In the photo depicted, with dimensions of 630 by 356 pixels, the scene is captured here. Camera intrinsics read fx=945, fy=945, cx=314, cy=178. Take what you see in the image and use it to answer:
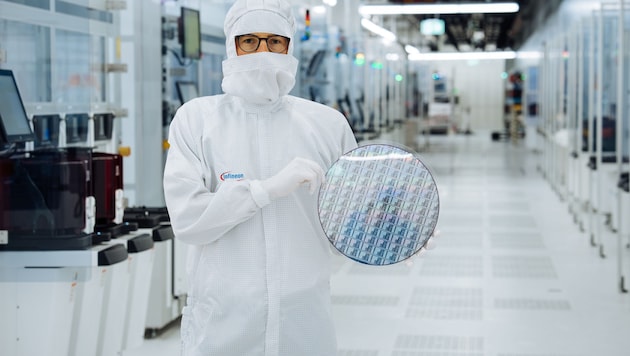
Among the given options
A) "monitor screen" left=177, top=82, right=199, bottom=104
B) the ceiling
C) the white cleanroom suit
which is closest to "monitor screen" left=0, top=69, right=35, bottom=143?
the white cleanroom suit

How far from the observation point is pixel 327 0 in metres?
10.2

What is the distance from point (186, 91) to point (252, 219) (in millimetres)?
4319

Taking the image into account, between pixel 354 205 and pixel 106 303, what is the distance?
2.11 metres

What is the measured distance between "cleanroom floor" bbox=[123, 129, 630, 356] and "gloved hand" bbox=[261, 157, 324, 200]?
0.35 meters

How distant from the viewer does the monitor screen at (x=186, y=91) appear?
6414 millimetres

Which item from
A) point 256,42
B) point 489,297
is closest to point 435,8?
point 489,297

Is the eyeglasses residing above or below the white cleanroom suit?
above

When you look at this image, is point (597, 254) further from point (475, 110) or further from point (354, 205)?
point (475, 110)

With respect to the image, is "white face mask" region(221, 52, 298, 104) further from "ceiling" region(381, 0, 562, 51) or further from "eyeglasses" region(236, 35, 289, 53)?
"ceiling" region(381, 0, 562, 51)

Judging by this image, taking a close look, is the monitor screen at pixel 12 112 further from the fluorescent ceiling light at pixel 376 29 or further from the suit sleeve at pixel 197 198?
the fluorescent ceiling light at pixel 376 29

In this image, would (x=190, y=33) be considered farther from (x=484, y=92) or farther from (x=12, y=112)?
(x=484, y=92)

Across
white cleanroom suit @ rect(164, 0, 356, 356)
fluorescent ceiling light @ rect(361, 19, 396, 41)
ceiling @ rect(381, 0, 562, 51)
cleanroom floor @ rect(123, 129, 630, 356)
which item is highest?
ceiling @ rect(381, 0, 562, 51)

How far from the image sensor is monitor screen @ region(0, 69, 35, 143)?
362 centimetres

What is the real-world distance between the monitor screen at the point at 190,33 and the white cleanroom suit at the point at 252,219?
152 inches
